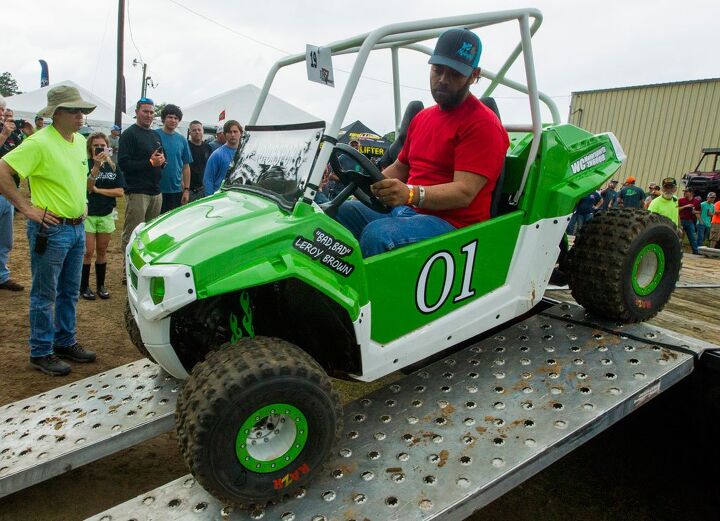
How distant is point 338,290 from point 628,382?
1.58m

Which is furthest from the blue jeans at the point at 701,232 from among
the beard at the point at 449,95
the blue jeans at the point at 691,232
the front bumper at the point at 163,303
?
the front bumper at the point at 163,303

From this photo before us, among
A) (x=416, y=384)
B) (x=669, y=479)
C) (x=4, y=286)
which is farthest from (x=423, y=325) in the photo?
(x=4, y=286)

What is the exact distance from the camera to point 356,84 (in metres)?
2.40

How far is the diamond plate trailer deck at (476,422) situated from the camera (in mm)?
2166

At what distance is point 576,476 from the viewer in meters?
3.56

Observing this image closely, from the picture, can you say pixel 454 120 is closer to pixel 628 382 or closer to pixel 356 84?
pixel 356 84

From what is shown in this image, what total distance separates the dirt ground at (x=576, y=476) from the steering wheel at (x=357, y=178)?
5.99ft

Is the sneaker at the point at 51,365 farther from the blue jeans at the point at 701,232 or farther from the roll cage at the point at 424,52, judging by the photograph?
the blue jeans at the point at 701,232

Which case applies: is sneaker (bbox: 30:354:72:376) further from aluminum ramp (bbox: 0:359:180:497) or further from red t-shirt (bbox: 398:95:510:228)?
red t-shirt (bbox: 398:95:510:228)

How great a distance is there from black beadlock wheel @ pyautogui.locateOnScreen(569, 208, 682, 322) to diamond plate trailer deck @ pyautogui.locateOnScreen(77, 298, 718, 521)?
5.9 inches

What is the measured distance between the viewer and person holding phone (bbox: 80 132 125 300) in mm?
5578

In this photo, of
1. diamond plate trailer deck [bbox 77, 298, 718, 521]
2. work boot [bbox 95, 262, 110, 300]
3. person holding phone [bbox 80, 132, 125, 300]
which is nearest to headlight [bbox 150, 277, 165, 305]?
diamond plate trailer deck [bbox 77, 298, 718, 521]

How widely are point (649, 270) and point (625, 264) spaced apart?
14.5 inches

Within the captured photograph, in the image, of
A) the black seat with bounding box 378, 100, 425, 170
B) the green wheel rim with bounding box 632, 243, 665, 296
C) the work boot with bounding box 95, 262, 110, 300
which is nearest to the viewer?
the green wheel rim with bounding box 632, 243, 665, 296
